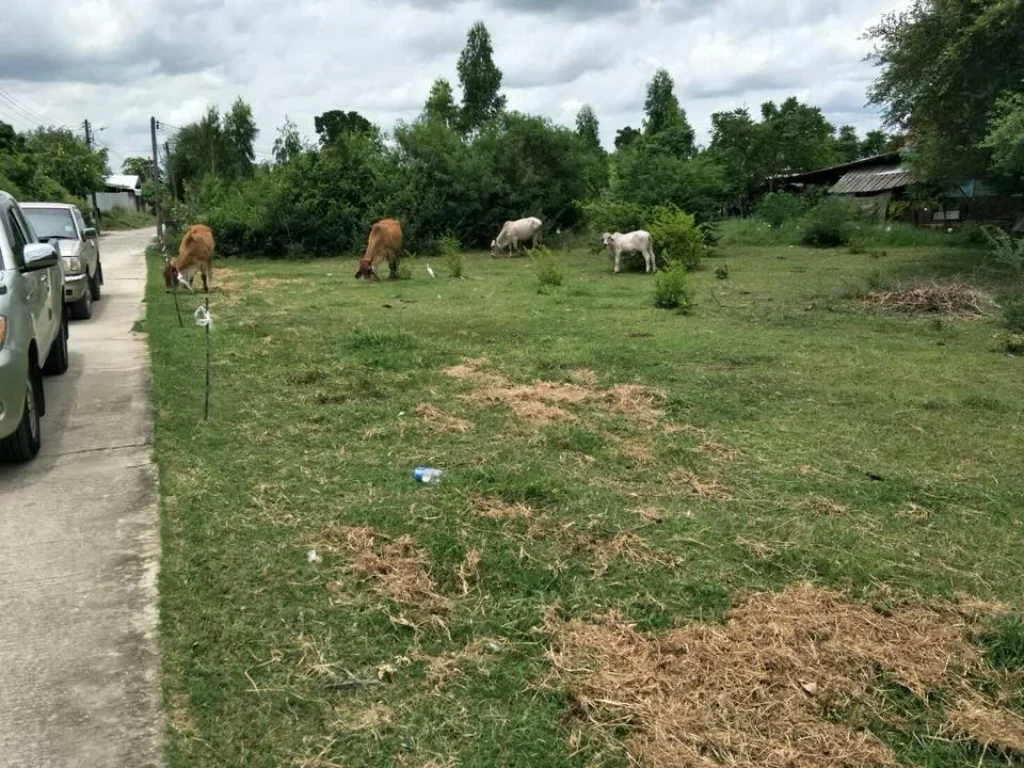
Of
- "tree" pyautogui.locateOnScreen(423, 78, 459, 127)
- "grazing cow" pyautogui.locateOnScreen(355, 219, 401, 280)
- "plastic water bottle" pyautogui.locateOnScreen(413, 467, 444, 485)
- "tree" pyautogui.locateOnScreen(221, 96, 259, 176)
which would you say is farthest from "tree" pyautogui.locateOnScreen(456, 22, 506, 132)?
"plastic water bottle" pyautogui.locateOnScreen(413, 467, 444, 485)

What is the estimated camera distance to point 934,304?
11.8m

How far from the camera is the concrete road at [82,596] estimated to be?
2.65m

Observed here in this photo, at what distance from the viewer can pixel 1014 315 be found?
10.0 m

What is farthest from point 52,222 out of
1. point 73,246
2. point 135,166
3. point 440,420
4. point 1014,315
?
point 135,166

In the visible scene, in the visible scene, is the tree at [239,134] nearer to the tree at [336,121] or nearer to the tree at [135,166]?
the tree at [336,121]

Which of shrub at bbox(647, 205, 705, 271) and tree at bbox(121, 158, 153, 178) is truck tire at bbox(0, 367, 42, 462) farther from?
tree at bbox(121, 158, 153, 178)

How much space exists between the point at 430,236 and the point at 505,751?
23.4 m

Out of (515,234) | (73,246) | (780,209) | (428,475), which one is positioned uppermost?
(780,209)

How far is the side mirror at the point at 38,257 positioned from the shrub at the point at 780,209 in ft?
87.7

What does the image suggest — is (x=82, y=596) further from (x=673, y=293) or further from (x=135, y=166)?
(x=135, y=166)

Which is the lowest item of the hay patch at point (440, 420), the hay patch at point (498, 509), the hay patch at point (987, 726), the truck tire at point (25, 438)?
the hay patch at point (987, 726)

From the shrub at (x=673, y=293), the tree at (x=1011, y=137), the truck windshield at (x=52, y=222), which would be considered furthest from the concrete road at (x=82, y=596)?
the tree at (x=1011, y=137)

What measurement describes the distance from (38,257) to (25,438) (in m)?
1.39

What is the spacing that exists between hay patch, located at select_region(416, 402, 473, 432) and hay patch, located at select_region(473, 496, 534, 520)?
4.90ft
